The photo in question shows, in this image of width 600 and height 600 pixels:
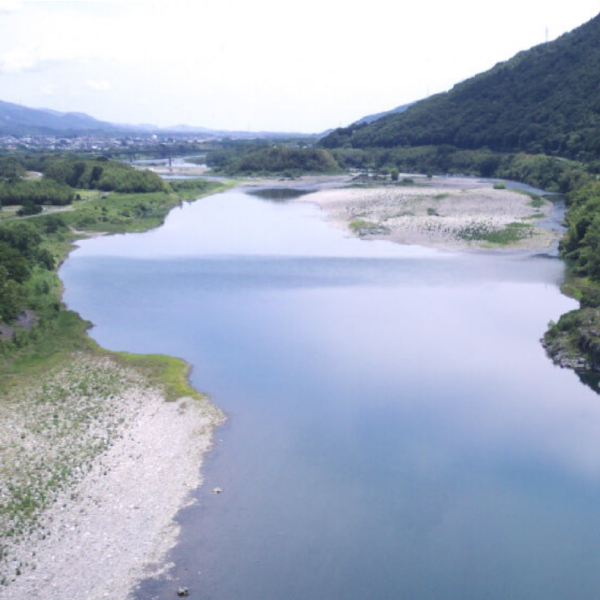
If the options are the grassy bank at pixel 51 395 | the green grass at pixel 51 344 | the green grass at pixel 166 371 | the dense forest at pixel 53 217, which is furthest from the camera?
the dense forest at pixel 53 217

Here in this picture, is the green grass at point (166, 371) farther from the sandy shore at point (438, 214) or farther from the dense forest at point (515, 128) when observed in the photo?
the dense forest at point (515, 128)

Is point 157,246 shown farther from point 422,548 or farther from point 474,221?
point 422,548

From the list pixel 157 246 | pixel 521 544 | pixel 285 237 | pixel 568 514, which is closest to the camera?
pixel 521 544

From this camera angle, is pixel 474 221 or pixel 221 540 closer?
pixel 221 540

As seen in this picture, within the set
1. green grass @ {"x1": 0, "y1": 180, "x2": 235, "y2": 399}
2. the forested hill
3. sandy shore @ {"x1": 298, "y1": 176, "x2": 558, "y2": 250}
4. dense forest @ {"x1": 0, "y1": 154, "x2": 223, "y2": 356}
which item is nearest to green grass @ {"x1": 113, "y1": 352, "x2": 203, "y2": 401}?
green grass @ {"x1": 0, "y1": 180, "x2": 235, "y2": 399}

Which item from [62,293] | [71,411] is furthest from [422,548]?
[62,293]

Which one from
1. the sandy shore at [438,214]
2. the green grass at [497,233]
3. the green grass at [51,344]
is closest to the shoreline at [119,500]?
the green grass at [51,344]

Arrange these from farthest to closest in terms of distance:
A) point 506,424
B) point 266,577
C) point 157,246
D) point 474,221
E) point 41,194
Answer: point 41,194
point 474,221
point 157,246
point 506,424
point 266,577
